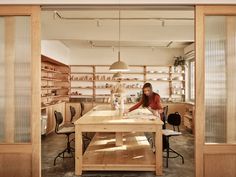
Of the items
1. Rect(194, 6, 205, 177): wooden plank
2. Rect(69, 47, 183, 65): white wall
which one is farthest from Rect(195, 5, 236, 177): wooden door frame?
Rect(69, 47, 183, 65): white wall

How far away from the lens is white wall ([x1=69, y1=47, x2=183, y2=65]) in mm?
9914

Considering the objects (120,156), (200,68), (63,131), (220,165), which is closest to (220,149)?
(220,165)

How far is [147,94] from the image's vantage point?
5.47 meters

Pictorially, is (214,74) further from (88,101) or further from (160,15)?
(88,101)

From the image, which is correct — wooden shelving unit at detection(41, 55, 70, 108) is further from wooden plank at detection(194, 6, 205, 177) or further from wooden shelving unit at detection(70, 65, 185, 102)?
wooden plank at detection(194, 6, 205, 177)

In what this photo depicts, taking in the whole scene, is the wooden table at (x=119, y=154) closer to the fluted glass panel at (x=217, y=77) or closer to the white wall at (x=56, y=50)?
the fluted glass panel at (x=217, y=77)

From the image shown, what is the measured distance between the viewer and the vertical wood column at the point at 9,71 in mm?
2852

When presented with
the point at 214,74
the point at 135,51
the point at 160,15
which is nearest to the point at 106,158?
the point at 214,74

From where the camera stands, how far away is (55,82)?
30.5 ft

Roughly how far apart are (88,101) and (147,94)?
4626 millimetres

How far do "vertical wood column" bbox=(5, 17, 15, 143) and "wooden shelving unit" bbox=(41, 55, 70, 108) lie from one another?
4.78 metres

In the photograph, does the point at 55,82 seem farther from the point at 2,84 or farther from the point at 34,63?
the point at 34,63

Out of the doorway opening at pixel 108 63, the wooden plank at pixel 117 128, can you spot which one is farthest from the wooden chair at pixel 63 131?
the wooden plank at pixel 117 128

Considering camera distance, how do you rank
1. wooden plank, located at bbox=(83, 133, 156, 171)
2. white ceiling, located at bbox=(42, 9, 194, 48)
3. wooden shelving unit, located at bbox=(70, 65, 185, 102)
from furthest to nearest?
wooden shelving unit, located at bbox=(70, 65, 185, 102)
white ceiling, located at bbox=(42, 9, 194, 48)
wooden plank, located at bbox=(83, 133, 156, 171)
